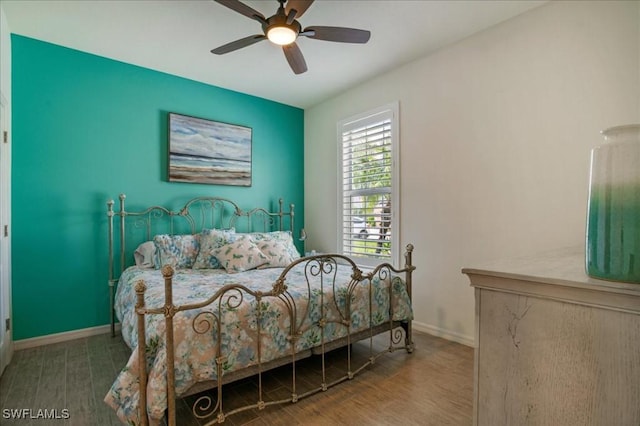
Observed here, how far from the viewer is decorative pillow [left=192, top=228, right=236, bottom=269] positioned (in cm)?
313

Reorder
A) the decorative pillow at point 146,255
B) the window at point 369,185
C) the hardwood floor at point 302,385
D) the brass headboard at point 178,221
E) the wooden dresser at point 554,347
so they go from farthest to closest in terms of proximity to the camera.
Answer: the window at point 369,185 → the brass headboard at point 178,221 → the decorative pillow at point 146,255 → the hardwood floor at point 302,385 → the wooden dresser at point 554,347

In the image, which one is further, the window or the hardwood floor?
the window

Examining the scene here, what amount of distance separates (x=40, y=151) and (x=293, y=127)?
115 inches

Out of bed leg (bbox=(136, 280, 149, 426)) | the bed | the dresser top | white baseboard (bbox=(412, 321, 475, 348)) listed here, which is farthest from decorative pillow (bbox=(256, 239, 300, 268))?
the dresser top

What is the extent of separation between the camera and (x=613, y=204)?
724 mm

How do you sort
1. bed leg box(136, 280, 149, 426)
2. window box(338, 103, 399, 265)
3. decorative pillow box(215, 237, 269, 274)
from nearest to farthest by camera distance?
1. bed leg box(136, 280, 149, 426)
2. decorative pillow box(215, 237, 269, 274)
3. window box(338, 103, 399, 265)

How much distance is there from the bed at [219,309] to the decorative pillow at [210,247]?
10 millimetres

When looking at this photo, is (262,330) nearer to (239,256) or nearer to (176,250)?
(239,256)

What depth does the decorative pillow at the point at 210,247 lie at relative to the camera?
3.13 m

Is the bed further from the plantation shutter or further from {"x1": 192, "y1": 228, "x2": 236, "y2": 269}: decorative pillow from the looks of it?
the plantation shutter

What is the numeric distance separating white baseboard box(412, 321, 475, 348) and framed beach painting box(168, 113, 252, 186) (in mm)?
2702

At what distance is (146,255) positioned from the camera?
318 centimetres

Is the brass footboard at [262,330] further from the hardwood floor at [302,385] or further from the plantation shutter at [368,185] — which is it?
the plantation shutter at [368,185]

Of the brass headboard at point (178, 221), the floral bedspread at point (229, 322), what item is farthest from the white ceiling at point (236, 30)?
the floral bedspread at point (229, 322)
